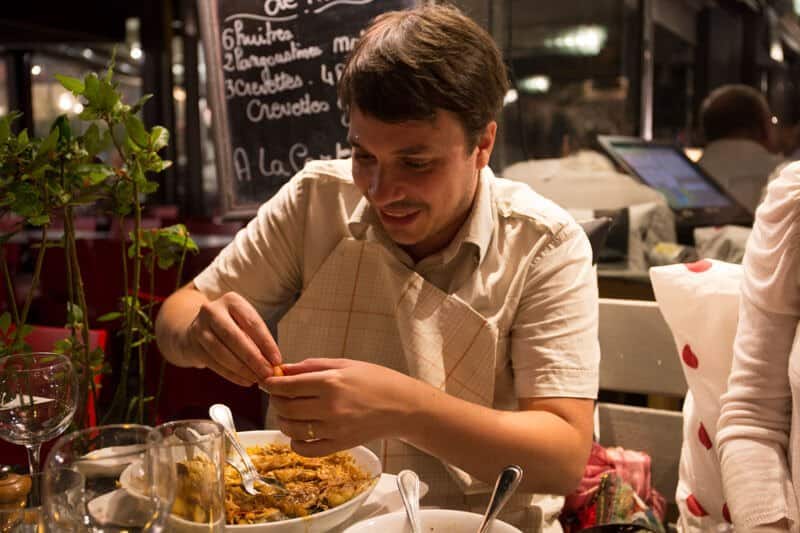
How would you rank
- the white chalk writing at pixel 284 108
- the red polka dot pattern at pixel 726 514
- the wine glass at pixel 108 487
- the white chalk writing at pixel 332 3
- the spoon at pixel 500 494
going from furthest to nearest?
1. the white chalk writing at pixel 284 108
2. the white chalk writing at pixel 332 3
3. the red polka dot pattern at pixel 726 514
4. the spoon at pixel 500 494
5. the wine glass at pixel 108 487

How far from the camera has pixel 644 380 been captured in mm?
2057

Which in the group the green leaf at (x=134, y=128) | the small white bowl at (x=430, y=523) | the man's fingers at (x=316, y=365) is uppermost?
the green leaf at (x=134, y=128)

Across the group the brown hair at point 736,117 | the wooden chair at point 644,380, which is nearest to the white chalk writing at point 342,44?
the wooden chair at point 644,380

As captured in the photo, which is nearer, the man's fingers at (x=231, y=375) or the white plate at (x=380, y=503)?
the white plate at (x=380, y=503)

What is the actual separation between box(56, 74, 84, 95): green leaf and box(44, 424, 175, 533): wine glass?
0.67 m

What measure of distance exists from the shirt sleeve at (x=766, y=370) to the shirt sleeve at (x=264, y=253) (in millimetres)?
905

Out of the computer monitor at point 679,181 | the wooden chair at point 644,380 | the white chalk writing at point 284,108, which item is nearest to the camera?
the wooden chair at point 644,380

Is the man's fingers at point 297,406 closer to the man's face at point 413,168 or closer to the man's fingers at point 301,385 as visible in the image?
the man's fingers at point 301,385

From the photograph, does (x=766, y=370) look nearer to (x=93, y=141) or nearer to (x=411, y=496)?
(x=411, y=496)

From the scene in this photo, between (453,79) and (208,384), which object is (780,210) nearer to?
(453,79)

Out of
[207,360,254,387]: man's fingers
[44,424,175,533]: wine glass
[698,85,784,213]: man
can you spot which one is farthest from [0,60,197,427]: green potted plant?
[698,85,784,213]: man

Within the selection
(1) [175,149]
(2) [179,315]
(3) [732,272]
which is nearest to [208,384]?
(2) [179,315]

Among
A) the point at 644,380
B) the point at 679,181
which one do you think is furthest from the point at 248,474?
the point at 679,181

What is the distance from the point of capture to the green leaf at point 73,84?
135 cm
